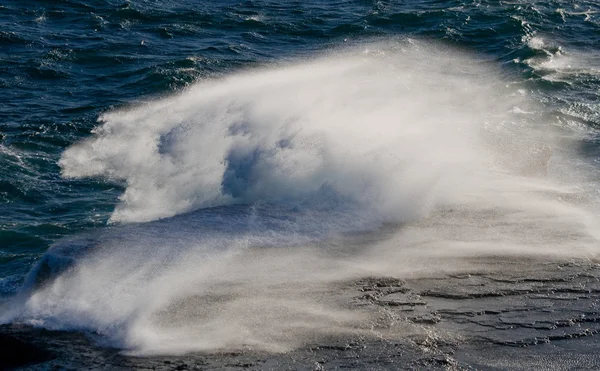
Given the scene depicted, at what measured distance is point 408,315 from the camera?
16312mm

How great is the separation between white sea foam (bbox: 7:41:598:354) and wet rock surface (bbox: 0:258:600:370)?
379 millimetres

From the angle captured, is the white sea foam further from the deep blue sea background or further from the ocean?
the deep blue sea background

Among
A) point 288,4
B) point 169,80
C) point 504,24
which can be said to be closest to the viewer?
point 169,80

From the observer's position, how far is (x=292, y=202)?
2159 centimetres

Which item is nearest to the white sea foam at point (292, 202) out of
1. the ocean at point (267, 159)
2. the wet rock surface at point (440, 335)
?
the ocean at point (267, 159)

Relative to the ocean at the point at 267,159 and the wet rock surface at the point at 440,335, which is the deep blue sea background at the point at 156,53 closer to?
the ocean at the point at 267,159

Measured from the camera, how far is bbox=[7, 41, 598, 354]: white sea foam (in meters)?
16.3

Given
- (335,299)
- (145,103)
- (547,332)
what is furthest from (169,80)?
(547,332)

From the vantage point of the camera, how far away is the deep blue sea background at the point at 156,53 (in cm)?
2308

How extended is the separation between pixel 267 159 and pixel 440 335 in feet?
29.5

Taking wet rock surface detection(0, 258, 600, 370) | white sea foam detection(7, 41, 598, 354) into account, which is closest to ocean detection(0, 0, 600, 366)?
white sea foam detection(7, 41, 598, 354)

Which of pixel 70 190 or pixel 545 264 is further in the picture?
pixel 70 190

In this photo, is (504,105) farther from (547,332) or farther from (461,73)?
(547,332)

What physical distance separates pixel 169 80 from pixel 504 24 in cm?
1617
